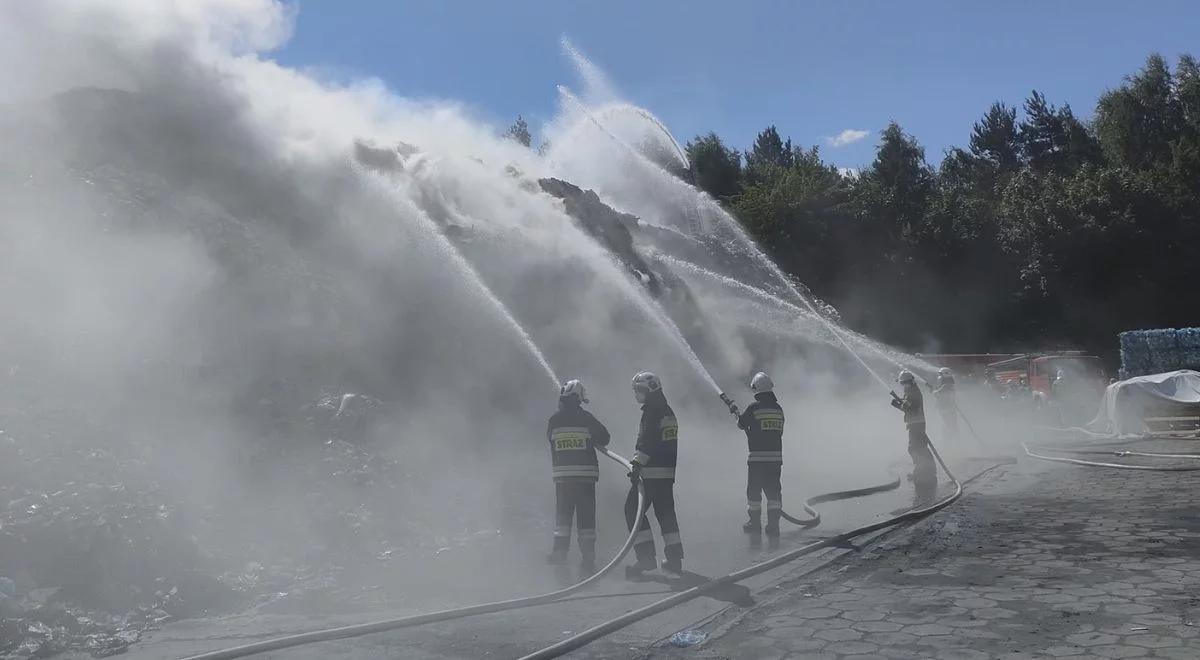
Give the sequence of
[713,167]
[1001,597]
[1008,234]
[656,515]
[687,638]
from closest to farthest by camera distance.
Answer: [687,638], [1001,597], [656,515], [1008,234], [713,167]

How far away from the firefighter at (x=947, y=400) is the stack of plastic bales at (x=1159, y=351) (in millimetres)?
12362

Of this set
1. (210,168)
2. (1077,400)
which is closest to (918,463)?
(210,168)

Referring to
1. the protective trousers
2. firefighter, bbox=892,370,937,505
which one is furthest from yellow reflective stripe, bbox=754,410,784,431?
firefighter, bbox=892,370,937,505

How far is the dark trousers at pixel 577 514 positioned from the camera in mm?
8680

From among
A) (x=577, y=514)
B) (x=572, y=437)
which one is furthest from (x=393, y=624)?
(x=572, y=437)

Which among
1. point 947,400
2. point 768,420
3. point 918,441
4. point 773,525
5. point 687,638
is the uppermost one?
point 947,400

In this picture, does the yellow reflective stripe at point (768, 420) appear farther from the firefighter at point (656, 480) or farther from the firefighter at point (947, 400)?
the firefighter at point (947, 400)

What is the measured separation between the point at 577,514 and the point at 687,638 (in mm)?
2623

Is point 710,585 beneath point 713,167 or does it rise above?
beneath

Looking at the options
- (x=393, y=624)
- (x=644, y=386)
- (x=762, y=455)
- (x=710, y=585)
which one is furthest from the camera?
(x=762, y=455)

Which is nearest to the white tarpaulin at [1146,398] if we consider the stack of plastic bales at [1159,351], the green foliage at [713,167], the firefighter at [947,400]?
the stack of plastic bales at [1159,351]

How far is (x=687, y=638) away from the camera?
6.20m

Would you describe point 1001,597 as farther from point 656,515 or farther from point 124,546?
point 124,546

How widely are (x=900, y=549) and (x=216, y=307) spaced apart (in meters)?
7.81
